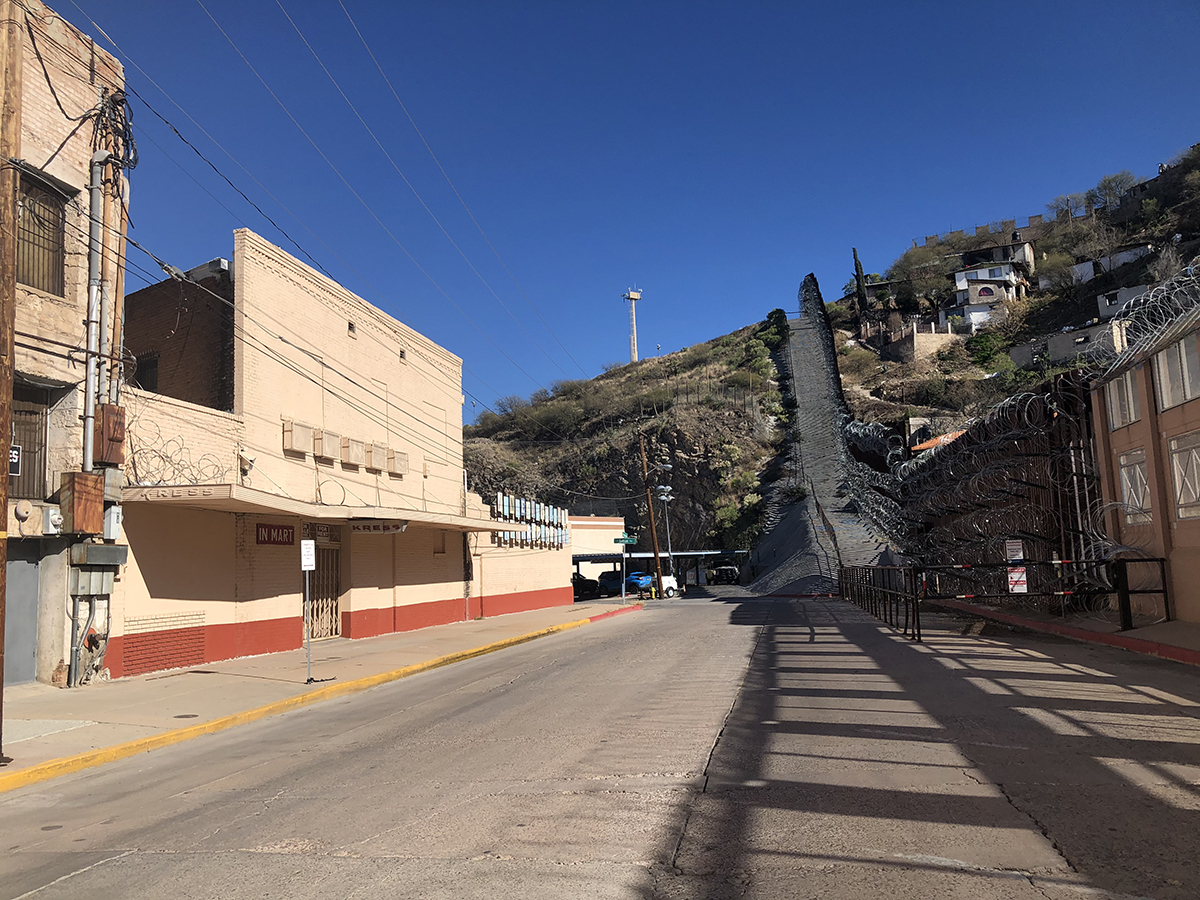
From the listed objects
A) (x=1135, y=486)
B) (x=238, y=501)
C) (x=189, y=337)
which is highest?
(x=189, y=337)

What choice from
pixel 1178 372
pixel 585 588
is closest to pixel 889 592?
pixel 1178 372

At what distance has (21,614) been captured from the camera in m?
13.1

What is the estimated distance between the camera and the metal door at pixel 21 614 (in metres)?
12.9

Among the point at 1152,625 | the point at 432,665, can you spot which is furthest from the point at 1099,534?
the point at 432,665

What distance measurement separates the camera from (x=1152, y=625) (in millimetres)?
14133

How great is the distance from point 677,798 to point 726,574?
5764 cm

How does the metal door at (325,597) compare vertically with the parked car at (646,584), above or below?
above

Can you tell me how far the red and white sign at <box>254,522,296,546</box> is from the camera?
1814cm

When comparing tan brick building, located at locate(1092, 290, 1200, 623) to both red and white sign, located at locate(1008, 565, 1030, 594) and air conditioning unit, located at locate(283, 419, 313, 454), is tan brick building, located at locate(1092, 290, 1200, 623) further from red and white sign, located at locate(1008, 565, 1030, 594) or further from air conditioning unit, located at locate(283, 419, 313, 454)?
air conditioning unit, located at locate(283, 419, 313, 454)

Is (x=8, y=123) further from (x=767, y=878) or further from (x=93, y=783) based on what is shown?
(x=767, y=878)

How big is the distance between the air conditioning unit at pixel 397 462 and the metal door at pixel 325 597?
350cm

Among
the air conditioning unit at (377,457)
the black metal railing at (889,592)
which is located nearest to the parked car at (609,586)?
the black metal railing at (889,592)

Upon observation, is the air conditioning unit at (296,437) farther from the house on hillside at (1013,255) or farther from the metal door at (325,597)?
the house on hillside at (1013,255)

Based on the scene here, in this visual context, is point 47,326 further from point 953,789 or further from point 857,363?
point 857,363
